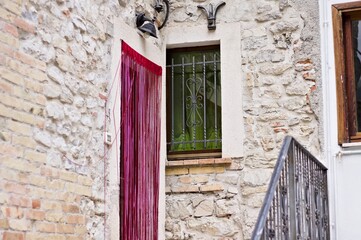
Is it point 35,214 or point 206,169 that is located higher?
point 206,169

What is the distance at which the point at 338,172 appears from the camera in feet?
19.4

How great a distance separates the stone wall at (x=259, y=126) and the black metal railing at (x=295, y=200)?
55 centimetres

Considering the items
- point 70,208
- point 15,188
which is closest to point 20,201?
point 15,188

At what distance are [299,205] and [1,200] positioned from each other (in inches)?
74.9

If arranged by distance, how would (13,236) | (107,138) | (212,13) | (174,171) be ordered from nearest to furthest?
(13,236)
(107,138)
(174,171)
(212,13)

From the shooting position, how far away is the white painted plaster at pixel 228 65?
6.25m

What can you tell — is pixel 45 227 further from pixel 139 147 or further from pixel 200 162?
pixel 200 162

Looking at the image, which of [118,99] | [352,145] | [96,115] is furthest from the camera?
[352,145]

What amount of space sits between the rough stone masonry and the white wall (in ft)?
0.29

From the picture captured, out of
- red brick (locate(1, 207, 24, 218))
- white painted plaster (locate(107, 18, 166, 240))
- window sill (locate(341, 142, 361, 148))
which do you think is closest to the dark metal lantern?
white painted plaster (locate(107, 18, 166, 240))

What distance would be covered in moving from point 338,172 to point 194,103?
4.60ft

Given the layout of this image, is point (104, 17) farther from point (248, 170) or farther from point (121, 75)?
point (248, 170)

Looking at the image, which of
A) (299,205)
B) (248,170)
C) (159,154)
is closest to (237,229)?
(248,170)

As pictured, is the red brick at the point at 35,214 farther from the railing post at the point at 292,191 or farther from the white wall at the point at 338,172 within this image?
the white wall at the point at 338,172
